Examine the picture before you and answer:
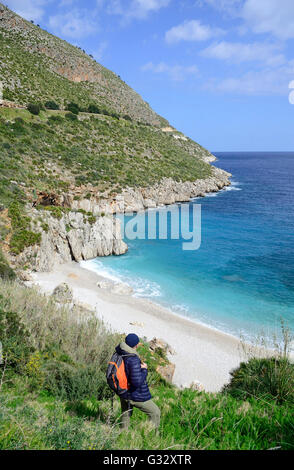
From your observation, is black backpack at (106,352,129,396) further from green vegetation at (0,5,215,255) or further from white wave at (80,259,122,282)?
green vegetation at (0,5,215,255)

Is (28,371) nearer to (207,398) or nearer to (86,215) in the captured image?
(207,398)

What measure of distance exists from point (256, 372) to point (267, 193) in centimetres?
5769

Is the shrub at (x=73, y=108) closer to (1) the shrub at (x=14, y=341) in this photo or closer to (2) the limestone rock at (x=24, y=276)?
(2) the limestone rock at (x=24, y=276)

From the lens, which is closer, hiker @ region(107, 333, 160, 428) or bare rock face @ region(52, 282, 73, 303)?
hiker @ region(107, 333, 160, 428)

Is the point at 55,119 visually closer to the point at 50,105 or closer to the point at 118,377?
the point at 50,105

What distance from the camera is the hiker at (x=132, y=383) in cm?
407

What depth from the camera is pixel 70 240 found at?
23844 mm

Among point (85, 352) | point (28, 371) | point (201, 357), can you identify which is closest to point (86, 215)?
point (201, 357)

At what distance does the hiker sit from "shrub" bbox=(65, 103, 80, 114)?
2026 inches

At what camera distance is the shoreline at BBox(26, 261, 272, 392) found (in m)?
11.6

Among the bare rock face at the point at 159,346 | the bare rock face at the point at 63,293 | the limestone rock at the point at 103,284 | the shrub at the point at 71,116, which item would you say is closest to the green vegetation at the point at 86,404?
the bare rock face at the point at 159,346

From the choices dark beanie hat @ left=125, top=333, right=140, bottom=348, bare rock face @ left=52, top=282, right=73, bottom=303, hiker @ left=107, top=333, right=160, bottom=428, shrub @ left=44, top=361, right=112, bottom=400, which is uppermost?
dark beanie hat @ left=125, top=333, right=140, bottom=348

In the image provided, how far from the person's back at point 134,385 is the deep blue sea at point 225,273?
9618 mm

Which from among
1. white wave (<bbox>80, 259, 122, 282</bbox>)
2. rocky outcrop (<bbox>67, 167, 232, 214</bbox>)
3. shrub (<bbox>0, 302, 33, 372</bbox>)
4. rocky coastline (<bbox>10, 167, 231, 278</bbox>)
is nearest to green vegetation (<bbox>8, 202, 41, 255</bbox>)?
rocky coastline (<bbox>10, 167, 231, 278</bbox>)
